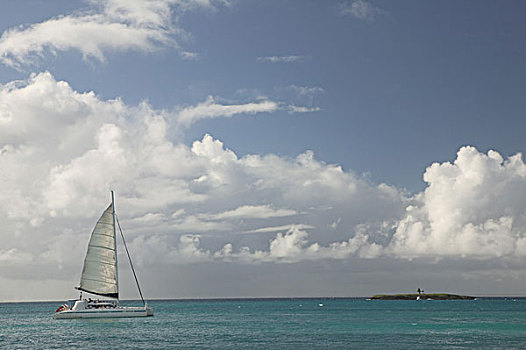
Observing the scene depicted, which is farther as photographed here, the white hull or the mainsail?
the mainsail

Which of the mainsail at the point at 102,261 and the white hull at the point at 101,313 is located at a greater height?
the mainsail at the point at 102,261

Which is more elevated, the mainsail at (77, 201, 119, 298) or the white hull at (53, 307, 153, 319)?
the mainsail at (77, 201, 119, 298)

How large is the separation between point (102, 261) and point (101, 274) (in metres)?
2.46

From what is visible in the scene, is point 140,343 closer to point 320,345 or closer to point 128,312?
point 320,345

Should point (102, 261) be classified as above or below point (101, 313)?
above

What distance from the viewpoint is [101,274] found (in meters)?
114

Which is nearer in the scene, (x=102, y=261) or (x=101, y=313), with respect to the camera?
(x=101, y=313)

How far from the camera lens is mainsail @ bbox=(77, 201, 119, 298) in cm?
11369

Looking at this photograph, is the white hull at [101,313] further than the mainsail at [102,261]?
No

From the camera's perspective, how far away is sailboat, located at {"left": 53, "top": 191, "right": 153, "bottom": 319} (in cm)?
11344

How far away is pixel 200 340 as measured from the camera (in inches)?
3172

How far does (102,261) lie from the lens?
11431cm

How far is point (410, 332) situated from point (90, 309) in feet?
192

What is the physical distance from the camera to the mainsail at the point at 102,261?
11369 cm
